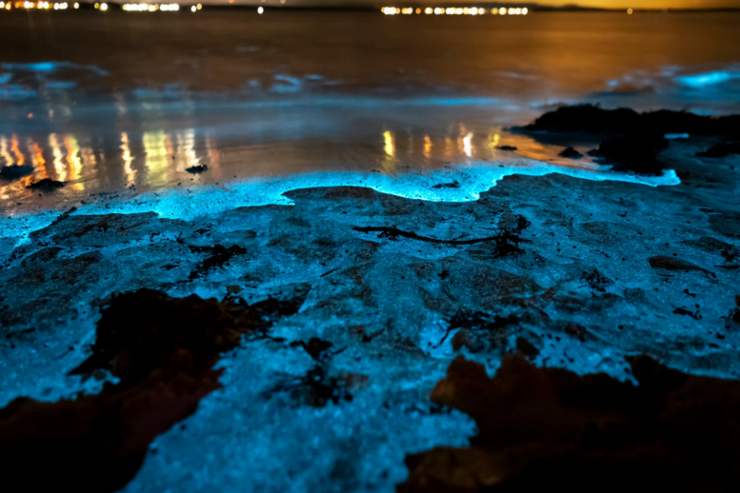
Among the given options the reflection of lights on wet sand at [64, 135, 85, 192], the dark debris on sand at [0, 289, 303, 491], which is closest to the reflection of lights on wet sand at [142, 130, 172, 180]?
the reflection of lights on wet sand at [64, 135, 85, 192]

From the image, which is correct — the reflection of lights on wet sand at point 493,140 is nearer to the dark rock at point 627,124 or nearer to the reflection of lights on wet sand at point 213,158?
the dark rock at point 627,124

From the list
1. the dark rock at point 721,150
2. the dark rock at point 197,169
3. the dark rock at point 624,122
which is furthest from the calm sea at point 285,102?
the dark rock at point 721,150

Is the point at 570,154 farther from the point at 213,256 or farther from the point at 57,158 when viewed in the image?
the point at 57,158

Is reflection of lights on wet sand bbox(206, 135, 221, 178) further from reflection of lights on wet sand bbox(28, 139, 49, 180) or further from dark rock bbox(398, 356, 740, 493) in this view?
dark rock bbox(398, 356, 740, 493)

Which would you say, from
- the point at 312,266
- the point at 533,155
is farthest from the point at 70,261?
the point at 533,155

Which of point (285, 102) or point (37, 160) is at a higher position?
point (285, 102)

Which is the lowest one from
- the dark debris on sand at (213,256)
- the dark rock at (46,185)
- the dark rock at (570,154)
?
the dark debris on sand at (213,256)

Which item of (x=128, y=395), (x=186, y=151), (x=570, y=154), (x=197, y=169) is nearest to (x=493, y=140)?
(x=570, y=154)
